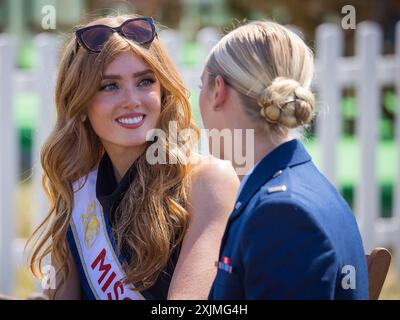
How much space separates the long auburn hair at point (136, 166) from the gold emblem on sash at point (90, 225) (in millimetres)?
60

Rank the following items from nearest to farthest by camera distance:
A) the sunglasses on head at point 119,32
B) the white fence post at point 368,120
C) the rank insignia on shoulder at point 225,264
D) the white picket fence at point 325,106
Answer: the rank insignia on shoulder at point 225,264 < the sunglasses on head at point 119,32 < the white picket fence at point 325,106 < the white fence post at point 368,120

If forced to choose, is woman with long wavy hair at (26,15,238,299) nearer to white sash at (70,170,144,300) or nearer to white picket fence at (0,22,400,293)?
white sash at (70,170,144,300)

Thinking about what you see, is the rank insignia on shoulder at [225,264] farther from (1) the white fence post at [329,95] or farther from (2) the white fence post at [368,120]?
(2) the white fence post at [368,120]

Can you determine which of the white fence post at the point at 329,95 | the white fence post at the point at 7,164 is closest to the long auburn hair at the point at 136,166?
the white fence post at the point at 7,164

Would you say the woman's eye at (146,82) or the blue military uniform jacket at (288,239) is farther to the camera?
the woman's eye at (146,82)

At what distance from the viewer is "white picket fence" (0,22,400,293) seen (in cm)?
479

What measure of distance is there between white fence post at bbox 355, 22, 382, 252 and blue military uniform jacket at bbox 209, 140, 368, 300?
125 inches

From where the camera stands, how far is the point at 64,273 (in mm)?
2541

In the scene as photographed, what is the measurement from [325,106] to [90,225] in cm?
238

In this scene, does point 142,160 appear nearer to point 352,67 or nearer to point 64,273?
point 64,273

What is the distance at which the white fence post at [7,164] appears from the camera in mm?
4793

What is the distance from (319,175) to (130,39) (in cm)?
82

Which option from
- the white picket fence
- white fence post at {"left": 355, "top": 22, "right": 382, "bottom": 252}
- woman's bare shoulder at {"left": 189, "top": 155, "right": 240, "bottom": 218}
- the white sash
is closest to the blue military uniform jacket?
woman's bare shoulder at {"left": 189, "top": 155, "right": 240, "bottom": 218}

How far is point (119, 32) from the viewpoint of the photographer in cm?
252
